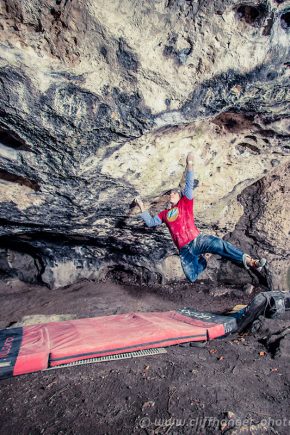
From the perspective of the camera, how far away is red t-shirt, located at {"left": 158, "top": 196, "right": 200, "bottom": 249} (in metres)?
3.96

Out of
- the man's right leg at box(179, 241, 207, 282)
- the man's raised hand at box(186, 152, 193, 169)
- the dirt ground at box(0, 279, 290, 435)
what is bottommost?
the dirt ground at box(0, 279, 290, 435)

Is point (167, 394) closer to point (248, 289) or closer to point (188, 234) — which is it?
point (188, 234)

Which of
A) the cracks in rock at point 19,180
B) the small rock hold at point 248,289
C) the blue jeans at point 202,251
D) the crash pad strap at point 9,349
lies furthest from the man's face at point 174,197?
the small rock hold at point 248,289

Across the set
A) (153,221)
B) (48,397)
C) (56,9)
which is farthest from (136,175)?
(48,397)

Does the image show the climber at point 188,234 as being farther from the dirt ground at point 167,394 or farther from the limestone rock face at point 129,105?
the dirt ground at point 167,394

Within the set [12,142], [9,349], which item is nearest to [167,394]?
[9,349]

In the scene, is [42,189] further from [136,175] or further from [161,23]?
[161,23]

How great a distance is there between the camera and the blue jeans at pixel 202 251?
11.9 feet

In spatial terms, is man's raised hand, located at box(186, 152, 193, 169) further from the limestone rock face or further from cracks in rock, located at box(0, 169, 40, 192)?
cracks in rock, located at box(0, 169, 40, 192)

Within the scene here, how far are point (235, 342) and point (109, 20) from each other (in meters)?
3.68

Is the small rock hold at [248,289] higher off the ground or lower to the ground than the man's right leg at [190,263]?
lower

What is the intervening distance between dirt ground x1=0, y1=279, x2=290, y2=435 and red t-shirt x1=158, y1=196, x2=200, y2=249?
135 centimetres

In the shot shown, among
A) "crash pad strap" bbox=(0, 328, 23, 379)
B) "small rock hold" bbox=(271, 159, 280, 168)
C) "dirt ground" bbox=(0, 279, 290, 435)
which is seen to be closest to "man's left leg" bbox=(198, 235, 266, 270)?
"dirt ground" bbox=(0, 279, 290, 435)

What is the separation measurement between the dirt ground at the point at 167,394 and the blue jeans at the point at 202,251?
0.94 m
